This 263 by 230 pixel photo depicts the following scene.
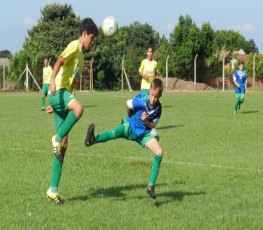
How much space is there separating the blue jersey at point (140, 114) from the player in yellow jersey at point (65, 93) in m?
0.82

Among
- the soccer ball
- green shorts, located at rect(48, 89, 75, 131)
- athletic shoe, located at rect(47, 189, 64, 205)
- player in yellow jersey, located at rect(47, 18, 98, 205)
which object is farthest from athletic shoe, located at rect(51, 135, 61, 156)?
the soccer ball

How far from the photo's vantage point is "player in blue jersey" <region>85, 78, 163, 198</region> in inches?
326

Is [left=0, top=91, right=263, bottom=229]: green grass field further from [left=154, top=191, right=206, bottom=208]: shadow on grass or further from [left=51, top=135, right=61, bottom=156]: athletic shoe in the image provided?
[left=51, top=135, right=61, bottom=156]: athletic shoe

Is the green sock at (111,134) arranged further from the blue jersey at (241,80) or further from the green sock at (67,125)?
the blue jersey at (241,80)

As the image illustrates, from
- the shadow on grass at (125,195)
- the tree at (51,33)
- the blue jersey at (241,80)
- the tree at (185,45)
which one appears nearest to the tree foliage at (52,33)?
the tree at (51,33)

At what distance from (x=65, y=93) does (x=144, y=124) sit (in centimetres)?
112

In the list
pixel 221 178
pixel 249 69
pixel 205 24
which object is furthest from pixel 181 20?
pixel 221 178

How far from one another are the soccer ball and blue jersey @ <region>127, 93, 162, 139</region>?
9.79 m

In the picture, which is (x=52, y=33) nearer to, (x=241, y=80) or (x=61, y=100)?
(x=241, y=80)


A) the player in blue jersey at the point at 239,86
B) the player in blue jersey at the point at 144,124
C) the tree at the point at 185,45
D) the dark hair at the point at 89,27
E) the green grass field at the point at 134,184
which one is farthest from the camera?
the tree at the point at 185,45

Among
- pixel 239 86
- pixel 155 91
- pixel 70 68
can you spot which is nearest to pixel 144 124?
pixel 155 91

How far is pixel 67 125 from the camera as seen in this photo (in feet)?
26.6

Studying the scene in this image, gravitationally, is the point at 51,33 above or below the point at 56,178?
above

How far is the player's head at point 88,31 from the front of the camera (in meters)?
8.16
